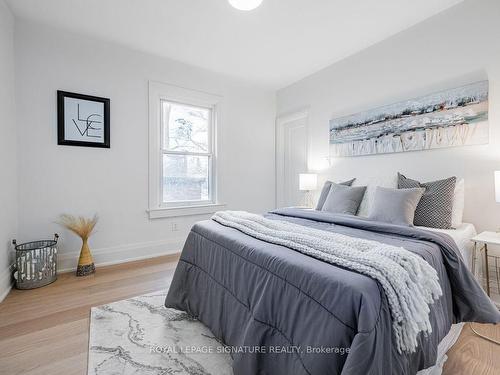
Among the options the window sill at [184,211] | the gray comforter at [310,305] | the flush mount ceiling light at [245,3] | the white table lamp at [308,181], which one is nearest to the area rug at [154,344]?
the gray comforter at [310,305]

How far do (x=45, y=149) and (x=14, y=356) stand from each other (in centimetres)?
198

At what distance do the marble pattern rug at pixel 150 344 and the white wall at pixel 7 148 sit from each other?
107 centimetres

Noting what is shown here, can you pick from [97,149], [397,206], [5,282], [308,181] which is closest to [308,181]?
[308,181]

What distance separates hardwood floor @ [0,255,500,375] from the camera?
1406 millimetres

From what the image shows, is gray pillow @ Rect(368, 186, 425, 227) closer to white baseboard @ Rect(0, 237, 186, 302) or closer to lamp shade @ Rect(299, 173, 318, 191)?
lamp shade @ Rect(299, 173, 318, 191)

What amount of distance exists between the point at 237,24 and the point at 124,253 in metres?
2.91

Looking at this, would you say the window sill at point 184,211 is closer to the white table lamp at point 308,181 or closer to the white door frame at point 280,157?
the white door frame at point 280,157

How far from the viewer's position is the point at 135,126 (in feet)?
10.4

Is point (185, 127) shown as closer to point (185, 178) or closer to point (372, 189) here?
point (185, 178)

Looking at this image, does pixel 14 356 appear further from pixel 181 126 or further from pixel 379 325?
pixel 181 126

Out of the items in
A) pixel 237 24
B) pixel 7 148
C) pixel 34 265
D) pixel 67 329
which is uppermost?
pixel 237 24

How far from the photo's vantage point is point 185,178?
3.63 meters

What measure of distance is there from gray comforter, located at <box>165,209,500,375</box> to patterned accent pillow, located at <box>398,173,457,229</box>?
2.04 feet

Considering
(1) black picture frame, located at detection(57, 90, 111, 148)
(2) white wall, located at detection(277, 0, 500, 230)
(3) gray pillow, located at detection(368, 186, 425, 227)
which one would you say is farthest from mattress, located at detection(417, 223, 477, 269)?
(1) black picture frame, located at detection(57, 90, 111, 148)
